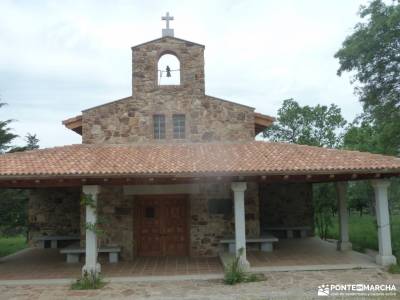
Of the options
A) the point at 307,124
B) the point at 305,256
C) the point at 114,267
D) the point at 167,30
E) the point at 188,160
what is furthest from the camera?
the point at 307,124

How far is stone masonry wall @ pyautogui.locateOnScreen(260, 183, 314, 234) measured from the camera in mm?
16094

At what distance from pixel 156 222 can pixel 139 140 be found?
103 inches

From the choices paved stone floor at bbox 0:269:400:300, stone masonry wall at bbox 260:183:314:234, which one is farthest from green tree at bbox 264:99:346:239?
paved stone floor at bbox 0:269:400:300

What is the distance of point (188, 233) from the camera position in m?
11.6

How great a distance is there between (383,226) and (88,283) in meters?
7.29

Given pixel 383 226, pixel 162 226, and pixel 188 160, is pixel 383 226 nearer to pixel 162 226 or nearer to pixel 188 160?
pixel 188 160

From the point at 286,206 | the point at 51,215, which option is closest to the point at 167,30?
the point at 51,215

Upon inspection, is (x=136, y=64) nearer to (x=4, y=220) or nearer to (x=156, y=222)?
(x=156, y=222)

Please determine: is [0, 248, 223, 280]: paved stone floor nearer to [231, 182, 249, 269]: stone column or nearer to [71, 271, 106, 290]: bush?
[71, 271, 106, 290]: bush

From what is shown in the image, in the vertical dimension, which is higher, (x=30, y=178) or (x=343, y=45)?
(x=343, y=45)

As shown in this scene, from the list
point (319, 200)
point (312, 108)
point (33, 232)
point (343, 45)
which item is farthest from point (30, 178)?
point (312, 108)

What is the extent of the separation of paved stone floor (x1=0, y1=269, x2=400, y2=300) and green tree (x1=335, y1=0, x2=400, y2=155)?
7232 mm

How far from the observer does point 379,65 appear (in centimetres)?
1412

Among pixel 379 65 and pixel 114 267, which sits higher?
pixel 379 65
